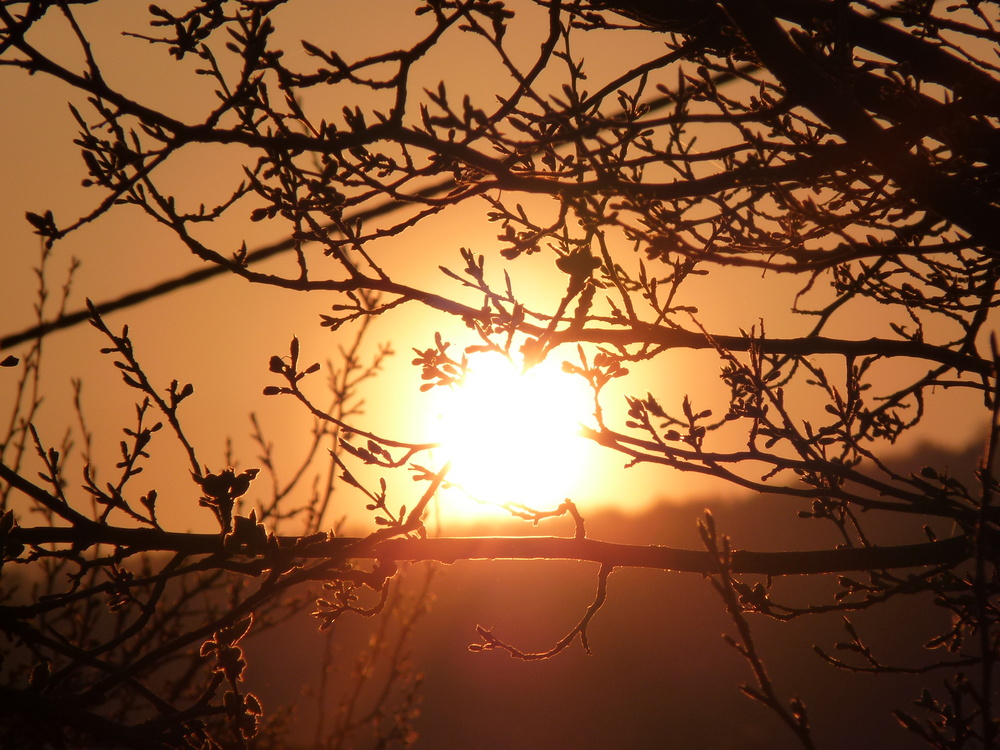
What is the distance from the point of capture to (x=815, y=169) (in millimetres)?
2582

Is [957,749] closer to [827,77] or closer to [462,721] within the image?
[827,77]

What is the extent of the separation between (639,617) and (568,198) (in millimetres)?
22698

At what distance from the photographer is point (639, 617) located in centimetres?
2306

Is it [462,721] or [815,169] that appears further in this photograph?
[462,721]

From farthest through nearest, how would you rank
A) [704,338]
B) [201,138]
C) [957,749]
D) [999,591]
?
[704,338]
[999,591]
[957,749]
[201,138]

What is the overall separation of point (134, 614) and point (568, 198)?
5.99 metres

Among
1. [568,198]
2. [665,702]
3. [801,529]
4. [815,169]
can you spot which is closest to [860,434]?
[815,169]

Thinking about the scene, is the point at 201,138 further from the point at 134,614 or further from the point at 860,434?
the point at 134,614

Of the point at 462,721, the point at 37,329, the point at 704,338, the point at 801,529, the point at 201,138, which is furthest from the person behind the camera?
the point at 801,529

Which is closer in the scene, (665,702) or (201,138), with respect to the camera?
(201,138)

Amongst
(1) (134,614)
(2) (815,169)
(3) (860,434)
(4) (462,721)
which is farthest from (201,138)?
(4) (462,721)

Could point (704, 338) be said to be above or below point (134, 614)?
above

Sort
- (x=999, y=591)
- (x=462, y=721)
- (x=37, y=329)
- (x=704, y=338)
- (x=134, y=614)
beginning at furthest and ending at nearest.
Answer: (x=462, y=721) < (x=134, y=614) < (x=37, y=329) < (x=704, y=338) < (x=999, y=591)

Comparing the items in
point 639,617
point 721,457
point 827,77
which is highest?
point 827,77
